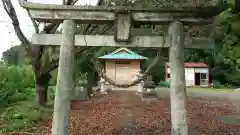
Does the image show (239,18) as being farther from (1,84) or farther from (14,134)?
(1,84)

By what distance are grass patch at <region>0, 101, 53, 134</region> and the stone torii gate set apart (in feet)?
11.2

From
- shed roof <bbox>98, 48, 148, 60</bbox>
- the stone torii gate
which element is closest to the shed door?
shed roof <bbox>98, 48, 148, 60</bbox>

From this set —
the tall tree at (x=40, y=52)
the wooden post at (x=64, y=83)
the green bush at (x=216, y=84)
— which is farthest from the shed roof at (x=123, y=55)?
the wooden post at (x=64, y=83)

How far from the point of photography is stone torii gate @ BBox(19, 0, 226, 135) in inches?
204

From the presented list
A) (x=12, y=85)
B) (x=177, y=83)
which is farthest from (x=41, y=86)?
(x=177, y=83)

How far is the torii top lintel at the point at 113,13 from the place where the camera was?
17.1 ft

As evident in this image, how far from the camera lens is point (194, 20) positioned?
534cm

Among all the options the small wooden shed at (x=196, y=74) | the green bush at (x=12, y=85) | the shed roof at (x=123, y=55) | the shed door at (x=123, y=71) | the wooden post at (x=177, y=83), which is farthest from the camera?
the small wooden shed at (x=196, y=74)

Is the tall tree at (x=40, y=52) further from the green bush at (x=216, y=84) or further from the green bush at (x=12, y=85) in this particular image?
the green bush at (x=216, y=84)

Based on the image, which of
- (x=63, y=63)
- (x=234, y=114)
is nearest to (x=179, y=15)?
(x=63, y=63)

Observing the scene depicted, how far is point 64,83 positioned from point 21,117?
4.92m

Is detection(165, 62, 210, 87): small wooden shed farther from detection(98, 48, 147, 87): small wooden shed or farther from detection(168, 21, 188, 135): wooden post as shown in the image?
detection(168, 21, 188, 135): wooden post

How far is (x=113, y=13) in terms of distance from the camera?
5281 mm

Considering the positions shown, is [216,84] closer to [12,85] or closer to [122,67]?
[122,67]
